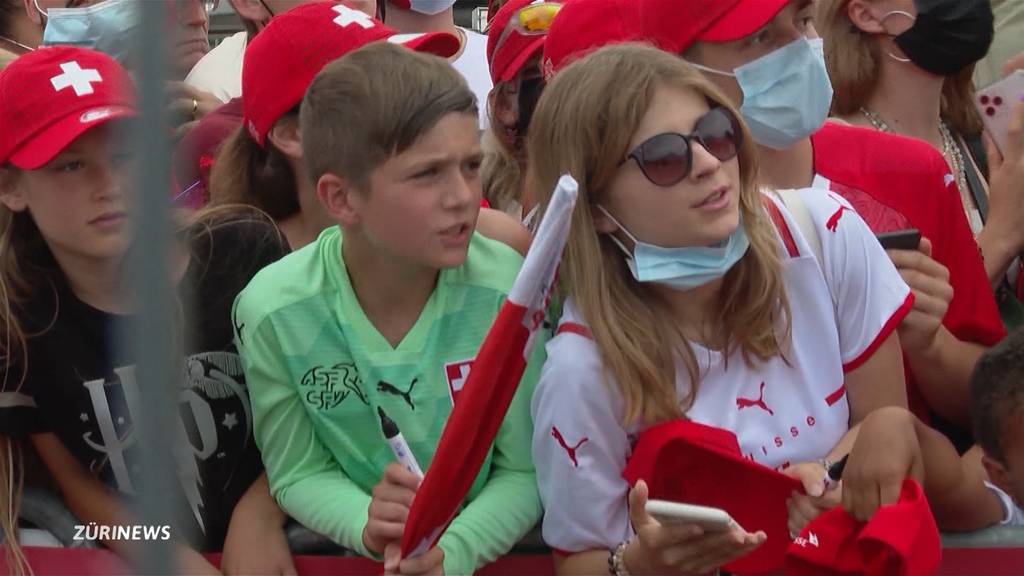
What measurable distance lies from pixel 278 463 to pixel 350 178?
1.78ft

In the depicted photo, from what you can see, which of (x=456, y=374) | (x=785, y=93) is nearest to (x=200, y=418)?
(x=456, y=374)

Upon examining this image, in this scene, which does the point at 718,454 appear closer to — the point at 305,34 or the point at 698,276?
the point at 698,276

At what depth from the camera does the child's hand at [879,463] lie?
230cm

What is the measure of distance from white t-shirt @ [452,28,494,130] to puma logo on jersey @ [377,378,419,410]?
1.86 metres

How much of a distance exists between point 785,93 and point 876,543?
127 centimetres

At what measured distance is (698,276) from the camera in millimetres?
2564

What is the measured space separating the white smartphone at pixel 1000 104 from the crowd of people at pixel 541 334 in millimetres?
521

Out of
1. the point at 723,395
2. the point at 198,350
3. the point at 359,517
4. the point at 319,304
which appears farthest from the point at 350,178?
the point at 723,395

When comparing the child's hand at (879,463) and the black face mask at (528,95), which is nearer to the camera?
the child's hand at (879,463)

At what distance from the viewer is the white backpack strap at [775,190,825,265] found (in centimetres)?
267

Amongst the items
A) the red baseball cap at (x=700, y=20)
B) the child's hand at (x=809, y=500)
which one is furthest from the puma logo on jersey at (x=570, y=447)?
the red baseball cap at (x=700, y=20)

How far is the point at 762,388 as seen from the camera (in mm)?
2555

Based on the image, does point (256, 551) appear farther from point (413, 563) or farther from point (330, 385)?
point (413, 563)

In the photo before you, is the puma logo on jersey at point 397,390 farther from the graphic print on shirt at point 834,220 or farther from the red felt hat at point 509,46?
the red felt hat at point 509,46
